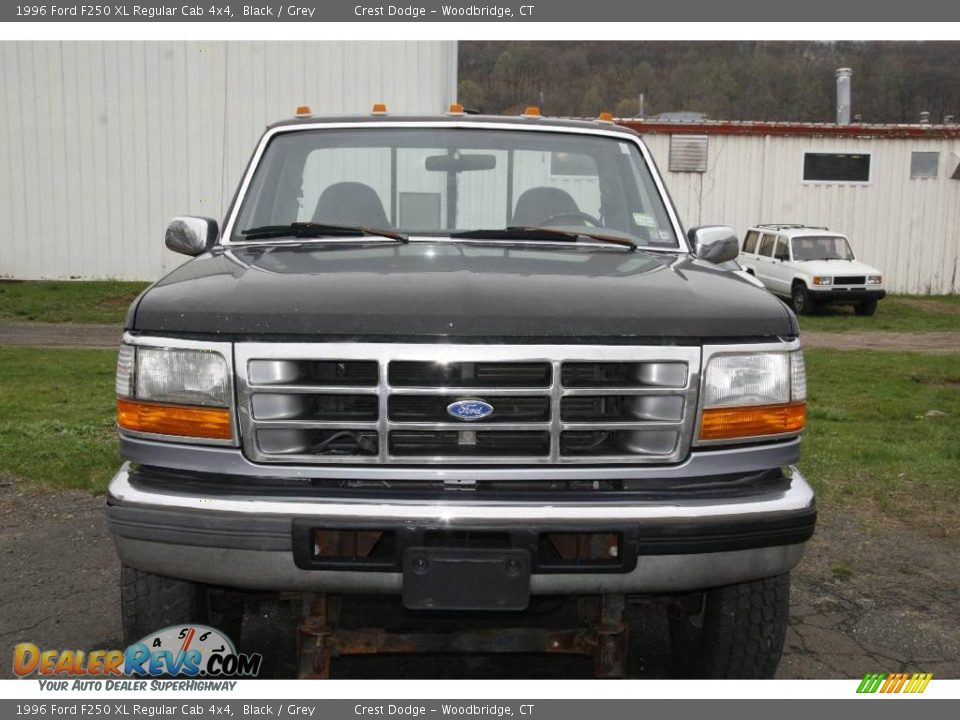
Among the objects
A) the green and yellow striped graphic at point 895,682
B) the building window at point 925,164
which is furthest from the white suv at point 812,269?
the green and yellow striped graphic at point 895,682

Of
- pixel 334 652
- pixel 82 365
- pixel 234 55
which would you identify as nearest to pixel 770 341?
pixel 334 652

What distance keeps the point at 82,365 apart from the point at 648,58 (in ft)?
196

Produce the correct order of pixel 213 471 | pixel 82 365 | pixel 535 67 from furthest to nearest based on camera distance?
pixel 535 67, pixel 82 365, pixel 213 471

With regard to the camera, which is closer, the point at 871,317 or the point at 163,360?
the point at 163,360

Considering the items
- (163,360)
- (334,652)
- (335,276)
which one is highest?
(335,276)

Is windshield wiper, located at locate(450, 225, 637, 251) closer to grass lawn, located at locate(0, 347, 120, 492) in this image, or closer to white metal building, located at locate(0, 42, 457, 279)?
grass lawn, located at locate(0, 347, 120, 492)

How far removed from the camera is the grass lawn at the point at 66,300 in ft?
54.8

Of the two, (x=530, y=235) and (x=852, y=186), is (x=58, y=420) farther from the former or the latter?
(x=852, y=186)

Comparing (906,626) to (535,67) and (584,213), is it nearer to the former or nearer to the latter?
(584,213)

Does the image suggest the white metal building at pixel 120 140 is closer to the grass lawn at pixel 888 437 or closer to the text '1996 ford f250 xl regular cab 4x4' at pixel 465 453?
the grass lawn at pixel 888 437

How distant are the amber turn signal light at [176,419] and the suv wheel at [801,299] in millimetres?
18607

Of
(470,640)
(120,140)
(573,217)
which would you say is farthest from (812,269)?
(470,640)

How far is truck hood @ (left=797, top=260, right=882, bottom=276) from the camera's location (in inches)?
774

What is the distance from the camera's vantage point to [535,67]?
Answer: 62406 millimetres
